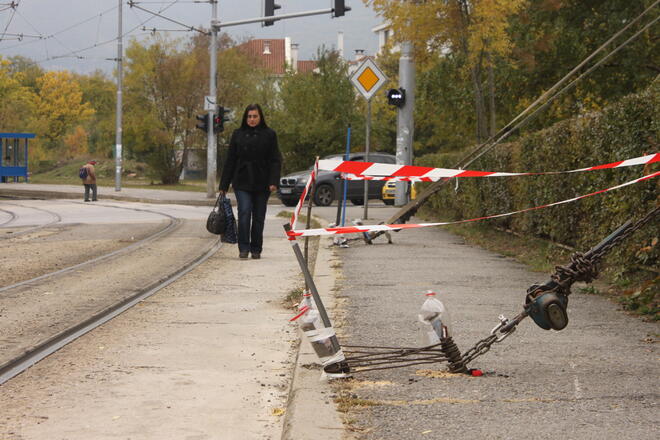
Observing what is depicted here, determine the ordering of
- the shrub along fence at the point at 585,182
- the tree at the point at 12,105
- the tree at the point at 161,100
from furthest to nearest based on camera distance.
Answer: the tree at the point at 12,105 < the tree at the point at 161,100 < the shrub along fence at the point at 585,182

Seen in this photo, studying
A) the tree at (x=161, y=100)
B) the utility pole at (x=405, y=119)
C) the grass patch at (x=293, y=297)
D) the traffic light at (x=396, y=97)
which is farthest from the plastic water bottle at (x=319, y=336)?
the tree at (x=161, y=100)

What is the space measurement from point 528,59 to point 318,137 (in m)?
17.1

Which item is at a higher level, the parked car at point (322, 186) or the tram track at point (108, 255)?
the parked car at point (322, 186)

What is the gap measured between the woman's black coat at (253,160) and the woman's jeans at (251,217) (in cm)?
10

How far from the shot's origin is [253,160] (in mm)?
12242

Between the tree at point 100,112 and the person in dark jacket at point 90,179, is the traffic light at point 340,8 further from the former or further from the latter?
the tree at point 100,112

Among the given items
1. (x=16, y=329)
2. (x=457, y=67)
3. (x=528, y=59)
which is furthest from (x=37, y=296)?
(x=457, y=67)

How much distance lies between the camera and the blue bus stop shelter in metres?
50.7

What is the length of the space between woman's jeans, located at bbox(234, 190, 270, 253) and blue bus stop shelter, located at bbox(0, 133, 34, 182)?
4030 cm

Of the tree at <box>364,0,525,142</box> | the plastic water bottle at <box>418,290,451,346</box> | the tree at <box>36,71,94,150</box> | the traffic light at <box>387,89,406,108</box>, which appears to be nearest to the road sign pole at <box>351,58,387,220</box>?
the traffic light at <box>387,89,406,108</box>

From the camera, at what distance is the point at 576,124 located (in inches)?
417

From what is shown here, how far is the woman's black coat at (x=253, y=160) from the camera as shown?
40.0ft

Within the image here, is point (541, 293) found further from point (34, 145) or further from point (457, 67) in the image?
point (34, 145)

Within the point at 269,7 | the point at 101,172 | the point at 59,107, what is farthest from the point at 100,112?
the point at 269,7
